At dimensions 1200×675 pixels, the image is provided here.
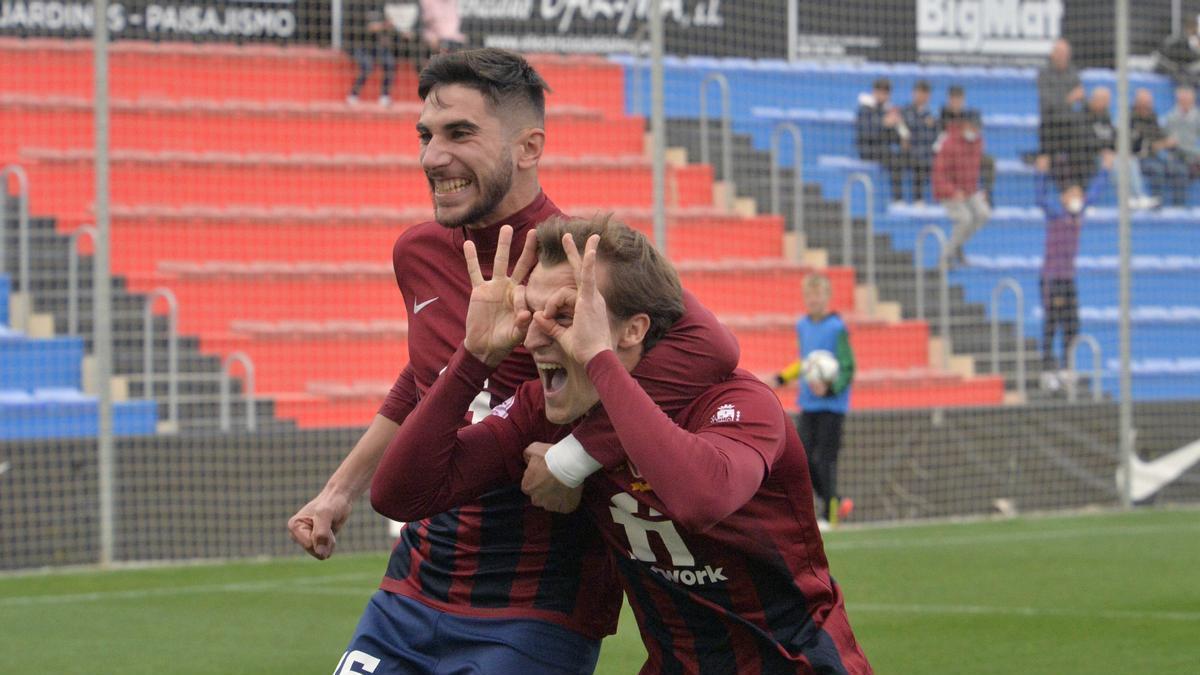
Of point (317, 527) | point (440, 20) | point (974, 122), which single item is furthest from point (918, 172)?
point (317, 527)

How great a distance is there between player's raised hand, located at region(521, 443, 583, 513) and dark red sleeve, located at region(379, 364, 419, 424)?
0.73 metres

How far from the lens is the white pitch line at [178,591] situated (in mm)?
8570

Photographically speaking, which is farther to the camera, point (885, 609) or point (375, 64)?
point (375, 64)

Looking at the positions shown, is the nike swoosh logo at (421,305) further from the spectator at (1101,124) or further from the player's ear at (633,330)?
the spectator at (1101,124)

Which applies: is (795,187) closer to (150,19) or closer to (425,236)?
(150,19)

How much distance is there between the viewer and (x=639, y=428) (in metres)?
2.96

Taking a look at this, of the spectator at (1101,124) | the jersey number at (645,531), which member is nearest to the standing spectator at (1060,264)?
the spectator at (1101,124)

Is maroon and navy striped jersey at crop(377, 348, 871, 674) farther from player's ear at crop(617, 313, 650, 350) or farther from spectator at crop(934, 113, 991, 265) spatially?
spectator at crop(934, 113, 991, 265)

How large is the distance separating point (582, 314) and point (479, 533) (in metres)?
0.84

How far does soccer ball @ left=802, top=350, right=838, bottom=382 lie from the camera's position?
11.0 m

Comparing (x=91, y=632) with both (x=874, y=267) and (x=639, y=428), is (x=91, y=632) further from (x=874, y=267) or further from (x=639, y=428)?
(x=874, y=267)

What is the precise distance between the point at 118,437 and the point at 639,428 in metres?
7.55

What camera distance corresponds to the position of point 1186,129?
697 inches

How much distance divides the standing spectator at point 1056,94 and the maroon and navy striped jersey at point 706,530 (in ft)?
38.9
